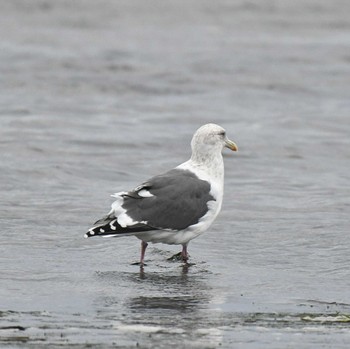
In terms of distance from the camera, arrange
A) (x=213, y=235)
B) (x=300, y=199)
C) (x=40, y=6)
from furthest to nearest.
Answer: (x=40, y=6), (x=300, y=199), (x=213, y=235)

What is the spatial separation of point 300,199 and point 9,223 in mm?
3338

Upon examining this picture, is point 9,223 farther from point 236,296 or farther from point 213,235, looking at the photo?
point 236,296

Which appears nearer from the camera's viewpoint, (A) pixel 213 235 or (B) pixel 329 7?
(A) pixel 213 235

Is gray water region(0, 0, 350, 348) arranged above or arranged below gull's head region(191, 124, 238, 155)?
below

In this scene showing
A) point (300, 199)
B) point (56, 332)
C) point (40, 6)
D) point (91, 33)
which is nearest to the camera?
point (56, 332)

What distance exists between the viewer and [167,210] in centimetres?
852

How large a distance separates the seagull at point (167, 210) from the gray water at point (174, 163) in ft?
0.93

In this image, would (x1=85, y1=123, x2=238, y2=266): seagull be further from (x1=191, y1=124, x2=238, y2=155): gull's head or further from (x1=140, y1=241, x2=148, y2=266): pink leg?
(x1=191, y1=124, x2=238, y2=155): gull's head

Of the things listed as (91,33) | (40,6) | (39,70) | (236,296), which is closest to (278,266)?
(236,296)

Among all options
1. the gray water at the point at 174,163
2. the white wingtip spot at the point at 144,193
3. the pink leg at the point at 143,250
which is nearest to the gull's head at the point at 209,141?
the white wingtip spot at the point at 144,193

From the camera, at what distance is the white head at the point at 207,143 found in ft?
29.8

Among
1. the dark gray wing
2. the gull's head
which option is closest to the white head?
the gull's head

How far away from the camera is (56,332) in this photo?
6.04m

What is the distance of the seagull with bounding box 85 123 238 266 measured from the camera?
8305mm
